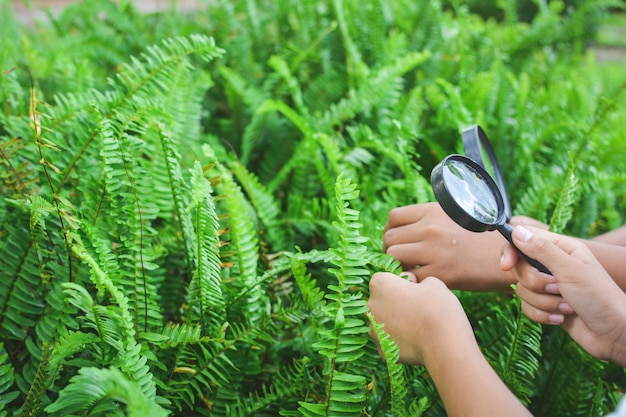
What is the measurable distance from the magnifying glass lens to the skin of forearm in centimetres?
23

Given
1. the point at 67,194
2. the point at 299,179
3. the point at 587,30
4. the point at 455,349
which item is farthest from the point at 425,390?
the point at 587,30

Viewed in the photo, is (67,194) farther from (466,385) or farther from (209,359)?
(466,385)

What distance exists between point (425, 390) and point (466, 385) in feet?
0.97

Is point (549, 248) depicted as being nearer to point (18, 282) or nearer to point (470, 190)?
point (470, 190)

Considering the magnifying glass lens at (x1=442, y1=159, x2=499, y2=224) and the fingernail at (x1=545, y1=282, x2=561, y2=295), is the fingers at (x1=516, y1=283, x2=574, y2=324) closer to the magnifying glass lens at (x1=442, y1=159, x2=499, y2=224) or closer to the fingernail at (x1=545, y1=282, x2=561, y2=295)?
the fingernail at (x1=545, y1=282, x2=561, y2=295)

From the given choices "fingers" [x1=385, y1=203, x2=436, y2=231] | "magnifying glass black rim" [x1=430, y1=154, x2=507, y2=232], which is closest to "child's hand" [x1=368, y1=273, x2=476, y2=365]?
"magnifying glass black rim" [x1=430, y1=154, x2=507, y2=232]

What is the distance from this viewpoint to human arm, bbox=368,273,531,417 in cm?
83

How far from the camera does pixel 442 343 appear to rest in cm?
91

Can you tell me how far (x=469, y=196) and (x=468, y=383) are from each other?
35 centimetres

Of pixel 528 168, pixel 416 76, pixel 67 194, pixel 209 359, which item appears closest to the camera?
pixel 209 359

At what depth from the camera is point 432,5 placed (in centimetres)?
233

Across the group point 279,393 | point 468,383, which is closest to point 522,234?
point 468,383

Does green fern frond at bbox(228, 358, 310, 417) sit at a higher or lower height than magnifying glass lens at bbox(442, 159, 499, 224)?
lower

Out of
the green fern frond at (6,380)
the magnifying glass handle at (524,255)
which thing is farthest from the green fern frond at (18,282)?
the magnifying glass handle at (524,255)
